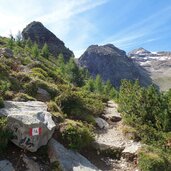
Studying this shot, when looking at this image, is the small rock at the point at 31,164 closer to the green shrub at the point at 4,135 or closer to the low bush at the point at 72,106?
the green shrub at the point at 4,135

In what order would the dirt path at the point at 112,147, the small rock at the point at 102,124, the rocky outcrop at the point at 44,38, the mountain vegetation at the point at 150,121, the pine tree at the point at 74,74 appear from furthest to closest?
the rocky outcrop at the point at 44,38, the pine tree at the point at 74,74, the small rock at the point at 102,124, the dirt path at the point at 112,147, the mountain vegetation at the point at 150,121


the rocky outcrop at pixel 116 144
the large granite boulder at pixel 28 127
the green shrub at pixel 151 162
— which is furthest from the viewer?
the rocky outcrop at pixel 116 144

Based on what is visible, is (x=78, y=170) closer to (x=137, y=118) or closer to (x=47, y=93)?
(x=137, y=118)

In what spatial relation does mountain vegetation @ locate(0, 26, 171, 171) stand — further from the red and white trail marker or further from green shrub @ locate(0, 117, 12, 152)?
the red and white trail marker

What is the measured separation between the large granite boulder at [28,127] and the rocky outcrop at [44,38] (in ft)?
433

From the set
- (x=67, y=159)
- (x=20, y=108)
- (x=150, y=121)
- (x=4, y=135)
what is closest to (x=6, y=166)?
(x=4, y=135)

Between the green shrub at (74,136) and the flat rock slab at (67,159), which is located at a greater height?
the green shrub at (74,136)

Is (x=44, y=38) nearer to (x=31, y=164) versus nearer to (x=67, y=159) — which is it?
(x=67, y=159)

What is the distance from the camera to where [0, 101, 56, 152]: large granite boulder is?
1473 centimetres

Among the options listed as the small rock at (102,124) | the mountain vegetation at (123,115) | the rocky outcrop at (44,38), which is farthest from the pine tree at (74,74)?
the rocky outcrop at (44,38)

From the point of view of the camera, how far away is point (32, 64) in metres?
39.6

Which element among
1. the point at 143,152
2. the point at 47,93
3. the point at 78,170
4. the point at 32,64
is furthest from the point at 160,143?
the point at 32,64

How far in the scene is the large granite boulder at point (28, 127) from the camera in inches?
580

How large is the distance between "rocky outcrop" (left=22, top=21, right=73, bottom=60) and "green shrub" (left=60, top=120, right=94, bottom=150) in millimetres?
130909
